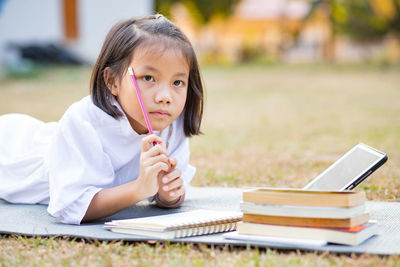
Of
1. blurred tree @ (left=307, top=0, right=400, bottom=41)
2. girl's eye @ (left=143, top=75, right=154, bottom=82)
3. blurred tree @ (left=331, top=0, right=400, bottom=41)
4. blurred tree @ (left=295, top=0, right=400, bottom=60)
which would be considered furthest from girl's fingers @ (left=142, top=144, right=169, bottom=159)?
blurred tree @ (left=331, top=0, right=400, bottom=41)

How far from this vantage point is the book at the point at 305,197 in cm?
176

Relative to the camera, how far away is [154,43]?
2236mm

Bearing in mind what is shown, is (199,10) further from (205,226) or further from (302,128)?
(205,226)

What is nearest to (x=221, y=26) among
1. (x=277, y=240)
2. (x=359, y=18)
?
(x=359, y=18)

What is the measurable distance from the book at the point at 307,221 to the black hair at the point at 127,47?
755mm

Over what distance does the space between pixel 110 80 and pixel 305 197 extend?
3.31ft

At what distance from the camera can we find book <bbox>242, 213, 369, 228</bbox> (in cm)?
181

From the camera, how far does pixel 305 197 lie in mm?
1791

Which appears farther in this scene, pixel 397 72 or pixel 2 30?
pixel 397 72

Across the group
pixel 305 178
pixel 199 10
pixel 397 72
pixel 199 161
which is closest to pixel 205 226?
pixel 305 178

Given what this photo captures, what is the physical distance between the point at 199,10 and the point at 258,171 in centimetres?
2057

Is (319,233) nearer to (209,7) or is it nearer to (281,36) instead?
(281,36)

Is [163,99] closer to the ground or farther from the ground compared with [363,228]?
farther from the ground

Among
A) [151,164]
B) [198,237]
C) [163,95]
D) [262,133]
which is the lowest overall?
[262,133]
